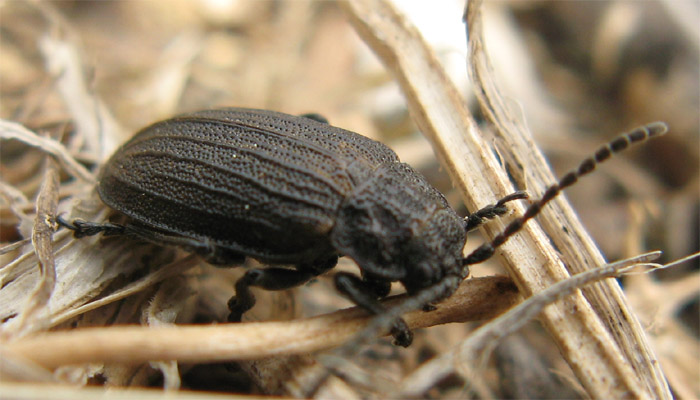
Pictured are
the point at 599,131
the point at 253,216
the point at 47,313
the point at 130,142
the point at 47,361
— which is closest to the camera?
the point at 47,361

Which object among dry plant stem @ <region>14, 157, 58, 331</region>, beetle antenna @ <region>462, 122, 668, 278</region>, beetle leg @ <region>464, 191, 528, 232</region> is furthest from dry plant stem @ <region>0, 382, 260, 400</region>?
beetle leg @ <region>464, 191, 528, 232</region>

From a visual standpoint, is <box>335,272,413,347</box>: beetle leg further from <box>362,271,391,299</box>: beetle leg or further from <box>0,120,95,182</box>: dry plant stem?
<box>0,120,95,182</box>: dry plant stem

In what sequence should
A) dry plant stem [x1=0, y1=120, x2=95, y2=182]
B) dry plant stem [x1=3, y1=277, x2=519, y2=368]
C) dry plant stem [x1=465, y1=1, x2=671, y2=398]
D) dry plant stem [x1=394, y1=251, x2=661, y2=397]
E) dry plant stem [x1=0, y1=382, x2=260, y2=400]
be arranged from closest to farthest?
dry plant stem [x1=0, y1=382, x2=260, y2=400] → dry plant stem [x1=3, y1=277, x2=519, y2=368] → dry plant stem [x1=394, y1=251, x2=661, y2=397] → dry plant stem [x1=465, y1=1, x2=671, y2=398] → dry plant stem [x1=0, y1=120, x2=95, y2=182]

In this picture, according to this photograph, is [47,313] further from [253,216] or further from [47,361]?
[253,216]

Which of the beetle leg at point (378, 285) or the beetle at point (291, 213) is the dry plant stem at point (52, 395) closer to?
the beetle at point (291, 213)

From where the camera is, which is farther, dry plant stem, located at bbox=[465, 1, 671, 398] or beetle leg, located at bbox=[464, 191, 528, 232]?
beetle leg, located at bbox=[464, 191, 528, 232]

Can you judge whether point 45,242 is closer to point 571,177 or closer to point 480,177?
point 480,177

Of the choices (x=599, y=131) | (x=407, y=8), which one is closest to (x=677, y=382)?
(x=599, y=131)

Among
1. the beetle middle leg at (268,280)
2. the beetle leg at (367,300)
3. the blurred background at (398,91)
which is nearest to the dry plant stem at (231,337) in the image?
the beetle leg at (367,300)
